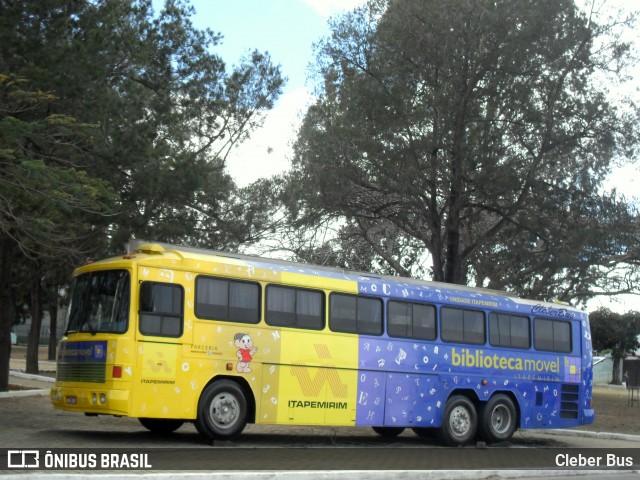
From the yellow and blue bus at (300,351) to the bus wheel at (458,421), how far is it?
3cm

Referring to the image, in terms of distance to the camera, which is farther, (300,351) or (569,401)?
(569,401)

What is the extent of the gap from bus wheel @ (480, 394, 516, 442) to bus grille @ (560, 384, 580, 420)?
1498 millimetres

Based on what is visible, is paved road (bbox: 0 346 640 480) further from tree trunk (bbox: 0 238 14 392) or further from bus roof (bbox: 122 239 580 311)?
bus roof (bbox: 122 239 580 311)

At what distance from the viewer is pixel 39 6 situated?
1756 cm

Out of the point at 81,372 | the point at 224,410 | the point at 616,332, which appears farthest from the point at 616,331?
the point at 81,372

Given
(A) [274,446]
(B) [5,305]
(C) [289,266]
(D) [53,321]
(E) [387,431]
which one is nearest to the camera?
(A) [274,446]

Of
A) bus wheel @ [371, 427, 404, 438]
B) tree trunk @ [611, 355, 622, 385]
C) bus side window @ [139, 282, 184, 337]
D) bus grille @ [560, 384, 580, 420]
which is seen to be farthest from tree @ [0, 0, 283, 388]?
tree trunk @ [611, 355, 622, 385]

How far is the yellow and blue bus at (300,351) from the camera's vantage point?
45.4ft

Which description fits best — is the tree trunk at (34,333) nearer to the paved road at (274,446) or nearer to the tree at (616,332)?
the paved road at (274,446)

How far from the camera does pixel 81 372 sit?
14.1 m

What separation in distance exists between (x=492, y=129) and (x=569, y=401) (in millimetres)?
8267

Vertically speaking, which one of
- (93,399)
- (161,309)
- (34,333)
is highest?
(34,333)

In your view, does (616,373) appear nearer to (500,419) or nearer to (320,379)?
(500,419)

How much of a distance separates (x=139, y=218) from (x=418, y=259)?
14.4m
